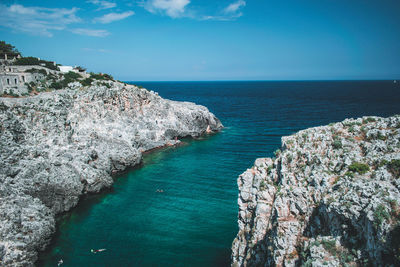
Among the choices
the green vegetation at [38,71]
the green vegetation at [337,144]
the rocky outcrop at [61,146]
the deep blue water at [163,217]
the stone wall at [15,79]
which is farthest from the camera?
the green vegetation at [38,71]

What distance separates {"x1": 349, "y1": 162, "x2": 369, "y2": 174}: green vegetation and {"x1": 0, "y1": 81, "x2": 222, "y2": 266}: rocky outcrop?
2787cm

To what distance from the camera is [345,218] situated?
1170 cm

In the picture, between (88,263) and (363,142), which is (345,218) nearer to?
(363,142)

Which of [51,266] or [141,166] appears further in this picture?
[141,166]

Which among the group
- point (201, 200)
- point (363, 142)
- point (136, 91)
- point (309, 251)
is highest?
point (136, 91)

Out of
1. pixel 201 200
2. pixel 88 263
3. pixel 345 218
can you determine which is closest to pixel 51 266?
pixel 88 263

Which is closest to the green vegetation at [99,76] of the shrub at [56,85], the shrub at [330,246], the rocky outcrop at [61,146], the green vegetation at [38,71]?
the green vegetation at [38,71]

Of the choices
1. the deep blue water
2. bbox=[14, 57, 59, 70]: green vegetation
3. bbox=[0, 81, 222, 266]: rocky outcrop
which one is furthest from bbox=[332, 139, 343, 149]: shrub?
bbox=[14, 57, 59, 70]: green vegetation

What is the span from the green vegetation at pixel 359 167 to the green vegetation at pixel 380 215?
3490 mm

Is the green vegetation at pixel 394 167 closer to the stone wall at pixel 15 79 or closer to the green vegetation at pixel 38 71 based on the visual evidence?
the stone wall at pixel 15 79

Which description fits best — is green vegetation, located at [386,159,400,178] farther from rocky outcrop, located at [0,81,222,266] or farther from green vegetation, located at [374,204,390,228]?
rocky outcrop, located at [0,81,222,266]

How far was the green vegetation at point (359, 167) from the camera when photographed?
13466 millimetres

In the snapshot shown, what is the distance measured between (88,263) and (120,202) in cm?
1191

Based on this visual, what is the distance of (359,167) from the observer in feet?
44.8
